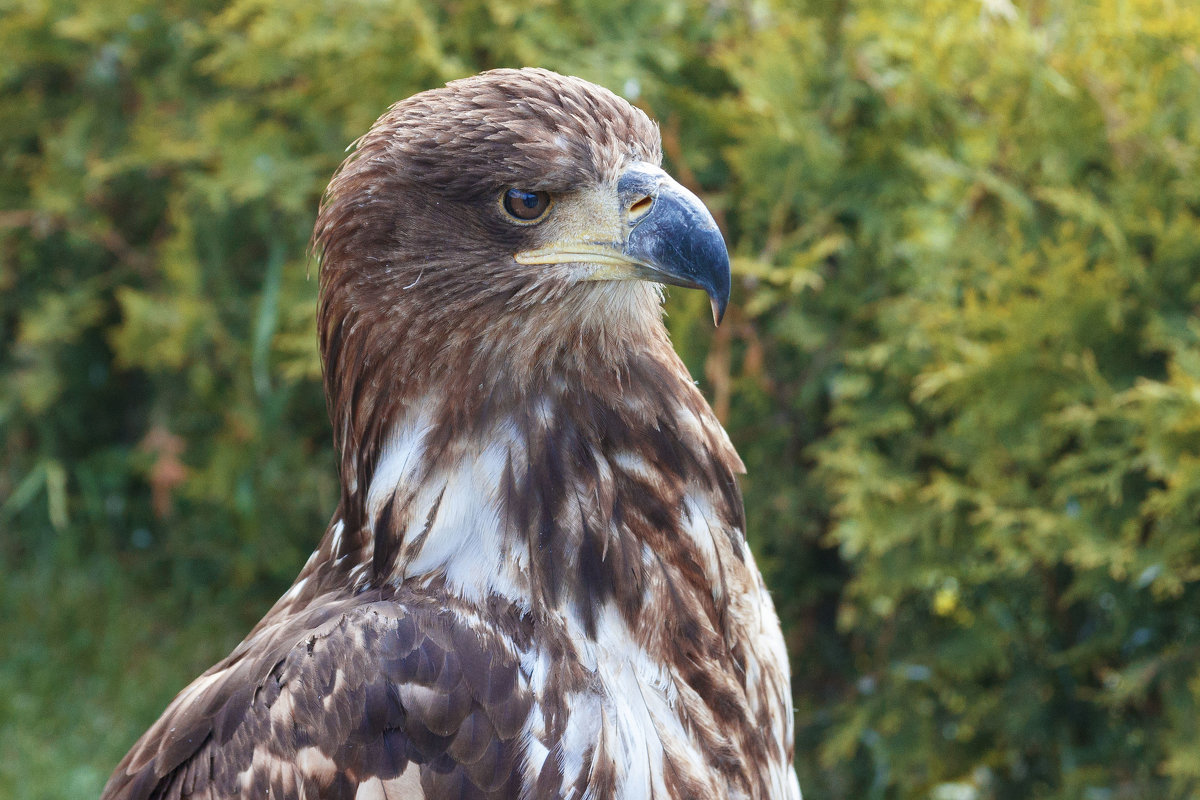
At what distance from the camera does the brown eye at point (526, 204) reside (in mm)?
A: 2236

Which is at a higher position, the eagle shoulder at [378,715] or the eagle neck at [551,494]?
the eagle neck at [551,494]

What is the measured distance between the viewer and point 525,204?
224 centimetres

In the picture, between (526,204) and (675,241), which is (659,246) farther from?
(526,204)

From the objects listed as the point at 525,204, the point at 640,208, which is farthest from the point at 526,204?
the point at 640,208

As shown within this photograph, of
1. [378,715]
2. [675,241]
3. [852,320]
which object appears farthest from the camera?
[852,320]

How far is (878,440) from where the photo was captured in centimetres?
400

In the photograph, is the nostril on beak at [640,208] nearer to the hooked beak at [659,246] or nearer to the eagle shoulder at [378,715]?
the hooked beak at [659,246]

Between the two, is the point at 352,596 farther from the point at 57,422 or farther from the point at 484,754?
the point at 57,422

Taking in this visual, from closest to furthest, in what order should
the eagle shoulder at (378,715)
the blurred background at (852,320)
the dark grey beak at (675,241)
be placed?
the eagle shoulder at (378,715) < the dark grey beak at (675,241) < the blurred background at (852,320)

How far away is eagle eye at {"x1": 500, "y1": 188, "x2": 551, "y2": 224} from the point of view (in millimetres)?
2236

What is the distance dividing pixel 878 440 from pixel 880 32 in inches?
47.3

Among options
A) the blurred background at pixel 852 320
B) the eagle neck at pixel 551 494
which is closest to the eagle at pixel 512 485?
the eagle neck at pixel 551 494

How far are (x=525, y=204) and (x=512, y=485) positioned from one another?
1.58ft

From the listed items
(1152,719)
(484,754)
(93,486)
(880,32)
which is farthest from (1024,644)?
(93,486)
